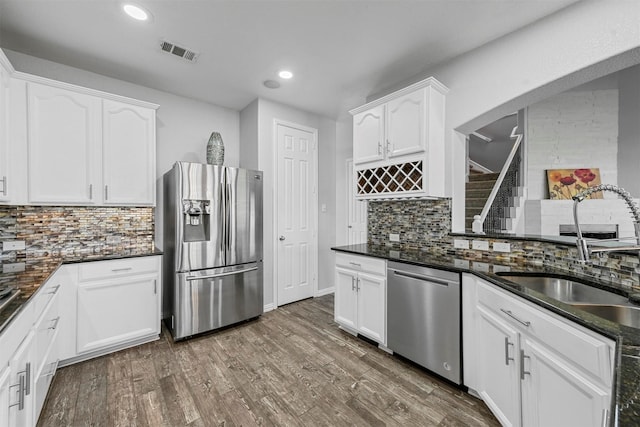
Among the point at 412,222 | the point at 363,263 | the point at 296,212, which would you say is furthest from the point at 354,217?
the point at 363,263

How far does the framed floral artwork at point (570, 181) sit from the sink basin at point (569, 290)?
3014mm

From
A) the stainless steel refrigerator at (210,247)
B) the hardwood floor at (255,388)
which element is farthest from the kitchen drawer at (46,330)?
the stainless steel refrigerator at (210,247)

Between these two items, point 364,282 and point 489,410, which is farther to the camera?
point 364,282

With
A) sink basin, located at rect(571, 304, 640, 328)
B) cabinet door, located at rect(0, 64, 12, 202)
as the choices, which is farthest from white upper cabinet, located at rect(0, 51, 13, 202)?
sink basin, located at rect(571, 304, 640, 328)

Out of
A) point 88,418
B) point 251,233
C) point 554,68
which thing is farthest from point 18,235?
point 554,68

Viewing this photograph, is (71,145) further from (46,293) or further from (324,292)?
(324,292)

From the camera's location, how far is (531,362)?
1.35 m

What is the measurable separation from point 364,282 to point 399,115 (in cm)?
164

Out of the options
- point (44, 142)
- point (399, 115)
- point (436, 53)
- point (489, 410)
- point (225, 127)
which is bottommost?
point (489, 410)

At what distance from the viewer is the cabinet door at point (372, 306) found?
242cm

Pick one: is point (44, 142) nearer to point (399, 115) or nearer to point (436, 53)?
point (399, 115)

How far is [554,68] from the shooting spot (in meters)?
1.94

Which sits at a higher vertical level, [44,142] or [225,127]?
[225,127]

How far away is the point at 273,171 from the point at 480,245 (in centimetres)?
248
